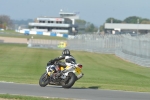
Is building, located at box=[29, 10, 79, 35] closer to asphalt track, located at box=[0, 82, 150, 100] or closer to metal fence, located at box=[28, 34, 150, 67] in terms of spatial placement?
metal fence, located at box=[28, 34, 150, 67]

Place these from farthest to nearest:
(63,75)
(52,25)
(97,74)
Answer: (52,25) < (97,74) < (63,75)

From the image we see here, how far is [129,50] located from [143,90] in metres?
33.2

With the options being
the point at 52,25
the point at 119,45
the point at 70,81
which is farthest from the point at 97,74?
the point at 52,25

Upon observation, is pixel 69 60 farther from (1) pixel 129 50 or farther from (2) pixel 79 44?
(2) pixel 79 44

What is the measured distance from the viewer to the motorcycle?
55.3 ft

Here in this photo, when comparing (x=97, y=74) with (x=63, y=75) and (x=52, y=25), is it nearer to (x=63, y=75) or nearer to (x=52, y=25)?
→ (x=63, y=75)

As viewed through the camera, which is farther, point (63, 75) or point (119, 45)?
point (119, 45)

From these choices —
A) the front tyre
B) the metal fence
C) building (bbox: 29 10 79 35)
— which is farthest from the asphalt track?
building (bbox: 29 10 79 35)

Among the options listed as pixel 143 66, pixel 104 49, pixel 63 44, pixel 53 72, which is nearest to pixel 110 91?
pixel 53 72

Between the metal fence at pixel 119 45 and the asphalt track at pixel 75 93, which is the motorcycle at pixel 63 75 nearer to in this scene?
the asphalt track at pixel 75 93

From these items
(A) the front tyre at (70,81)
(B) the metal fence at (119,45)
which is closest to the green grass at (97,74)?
(B) the metal fence at (119,45)

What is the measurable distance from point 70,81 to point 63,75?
1.31 ft

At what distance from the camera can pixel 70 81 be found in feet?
55.6

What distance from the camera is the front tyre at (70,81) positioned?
16.9 m
